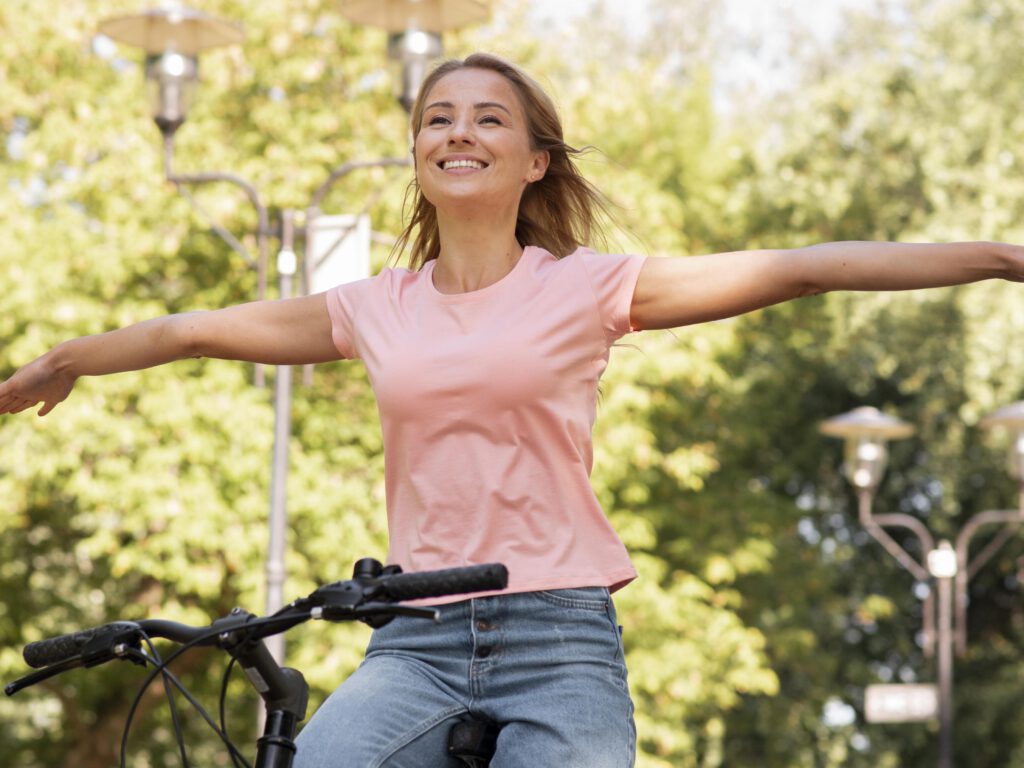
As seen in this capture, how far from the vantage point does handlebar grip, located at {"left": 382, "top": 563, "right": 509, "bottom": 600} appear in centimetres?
222

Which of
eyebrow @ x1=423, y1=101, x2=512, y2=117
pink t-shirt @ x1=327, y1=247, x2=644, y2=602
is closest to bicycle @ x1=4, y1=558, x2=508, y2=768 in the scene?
pink t-shirt @ x1=327, y1=247, x2=644, y2=602

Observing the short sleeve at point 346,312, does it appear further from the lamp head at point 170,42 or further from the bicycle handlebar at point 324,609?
the lamp head at point 170,42

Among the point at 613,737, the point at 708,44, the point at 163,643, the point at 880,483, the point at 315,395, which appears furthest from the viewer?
the point at 708,44

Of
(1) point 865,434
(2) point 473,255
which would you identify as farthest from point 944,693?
(2) point 473,255

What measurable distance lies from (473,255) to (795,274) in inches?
24.3

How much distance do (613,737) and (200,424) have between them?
11.6 metres

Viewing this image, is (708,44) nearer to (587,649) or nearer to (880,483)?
(880,483)

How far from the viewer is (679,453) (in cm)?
1669

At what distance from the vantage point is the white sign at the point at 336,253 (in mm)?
10570

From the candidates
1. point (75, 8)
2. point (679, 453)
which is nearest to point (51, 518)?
point (75, 8)

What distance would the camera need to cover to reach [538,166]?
3316 millimetres

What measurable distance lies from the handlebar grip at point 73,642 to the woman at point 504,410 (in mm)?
357

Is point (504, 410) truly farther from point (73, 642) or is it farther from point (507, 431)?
point (73, 642)

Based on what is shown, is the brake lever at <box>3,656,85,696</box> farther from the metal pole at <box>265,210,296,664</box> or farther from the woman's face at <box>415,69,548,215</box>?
the metal pole at <box>265,210,296,664</box>
